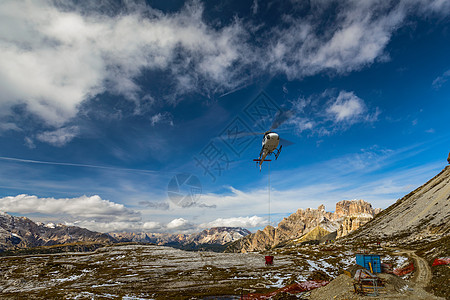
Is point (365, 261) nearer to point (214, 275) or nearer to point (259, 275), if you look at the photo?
point (259, 275)

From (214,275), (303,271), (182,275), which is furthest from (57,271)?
(303,271)

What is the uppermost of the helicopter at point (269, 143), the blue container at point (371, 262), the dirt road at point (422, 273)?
the helicopter at point (269, 143)

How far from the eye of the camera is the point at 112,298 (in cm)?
4259

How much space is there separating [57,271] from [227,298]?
84.0 metres

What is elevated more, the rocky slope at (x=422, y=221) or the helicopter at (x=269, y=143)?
the helicopter at (x=269, y=143)

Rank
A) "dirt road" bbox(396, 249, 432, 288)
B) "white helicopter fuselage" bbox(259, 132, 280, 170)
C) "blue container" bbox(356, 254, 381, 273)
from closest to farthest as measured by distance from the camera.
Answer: "dirt road" bbox(396, 249, 432, 288) → "blue container" bbox(356, 254, 381, 273) → "white helicopter fuselage" bbox(259, 132, 280, 170)

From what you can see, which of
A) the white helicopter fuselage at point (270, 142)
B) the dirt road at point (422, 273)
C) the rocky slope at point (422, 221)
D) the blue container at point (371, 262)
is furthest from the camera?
the rocky slope at point (422, 221)

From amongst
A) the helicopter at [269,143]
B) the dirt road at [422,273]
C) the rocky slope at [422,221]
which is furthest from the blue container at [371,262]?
the rocky slope at [422,221]

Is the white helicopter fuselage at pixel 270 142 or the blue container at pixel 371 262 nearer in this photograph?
the blue container at pixel 371 262

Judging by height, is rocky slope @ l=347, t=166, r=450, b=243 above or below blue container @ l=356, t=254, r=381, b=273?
above

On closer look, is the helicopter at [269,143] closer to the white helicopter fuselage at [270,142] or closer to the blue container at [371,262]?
the white helicopter fuselage at [270,142]

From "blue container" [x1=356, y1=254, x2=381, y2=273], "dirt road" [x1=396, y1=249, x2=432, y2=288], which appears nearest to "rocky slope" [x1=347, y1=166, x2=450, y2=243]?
"dirt road" [x1=396, y1=249, x2=432, y2=288]

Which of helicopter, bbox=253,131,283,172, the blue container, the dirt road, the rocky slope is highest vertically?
helicopter, bbox=253,131,283,172

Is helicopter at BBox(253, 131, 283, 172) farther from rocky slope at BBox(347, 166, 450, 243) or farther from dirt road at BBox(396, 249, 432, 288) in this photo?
rocky slope at BBox(347, 166, 450, 243)
